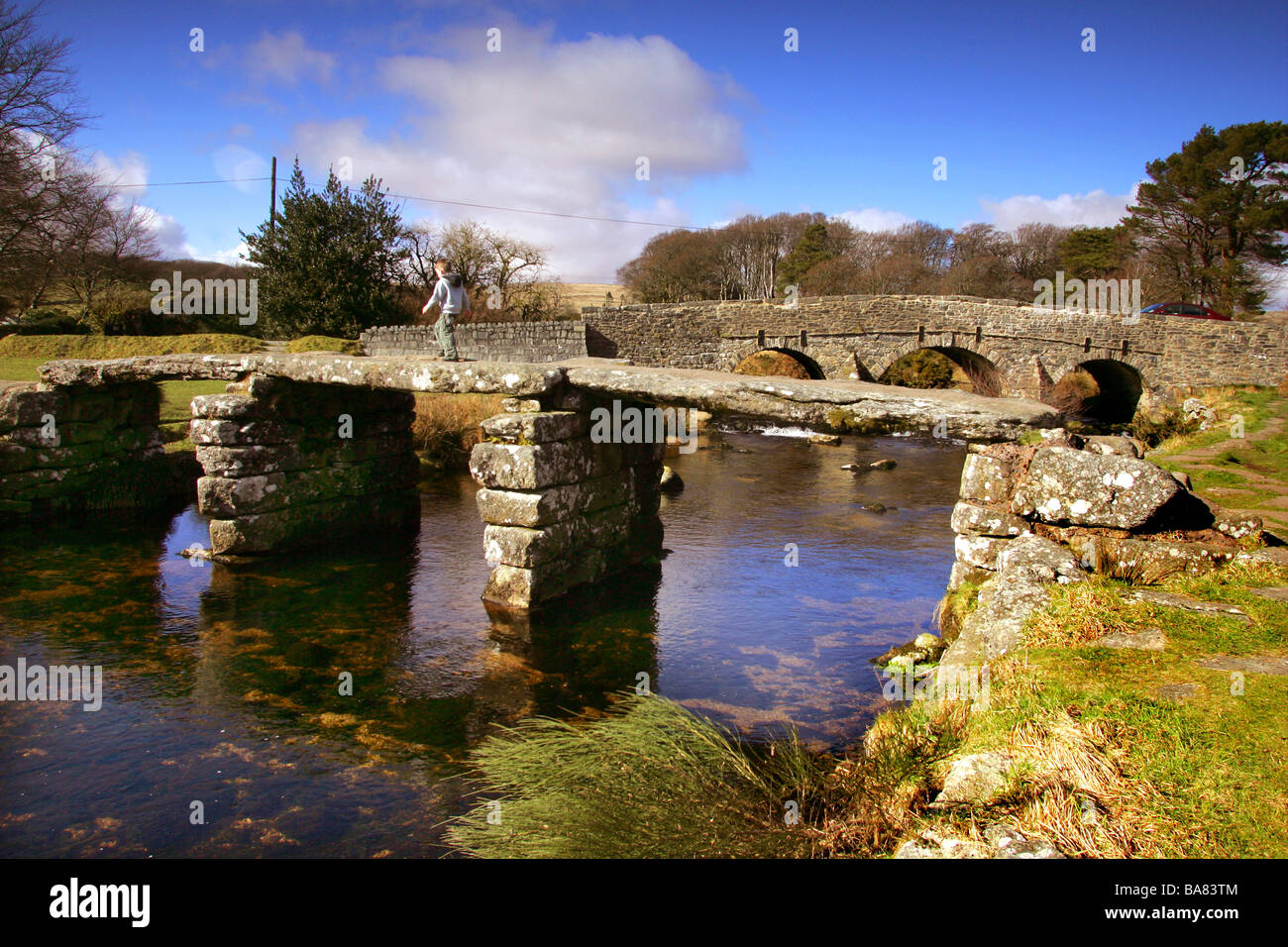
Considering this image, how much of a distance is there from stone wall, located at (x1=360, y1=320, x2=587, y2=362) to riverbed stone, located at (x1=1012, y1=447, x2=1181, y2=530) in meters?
20.1

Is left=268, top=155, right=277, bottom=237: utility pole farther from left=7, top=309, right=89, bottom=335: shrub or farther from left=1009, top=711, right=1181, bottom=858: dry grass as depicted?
left=1009, top=711, right=1181, bottom=858: dry grass

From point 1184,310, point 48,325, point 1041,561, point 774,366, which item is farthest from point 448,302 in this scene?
point 1184,310

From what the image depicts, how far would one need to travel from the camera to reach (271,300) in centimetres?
2748

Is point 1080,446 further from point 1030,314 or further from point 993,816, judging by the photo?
point 1030,314

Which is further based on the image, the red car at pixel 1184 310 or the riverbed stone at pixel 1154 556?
the red car at pixel 1184 310

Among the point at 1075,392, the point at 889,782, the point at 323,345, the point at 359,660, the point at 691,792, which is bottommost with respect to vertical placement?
the point at 359,660

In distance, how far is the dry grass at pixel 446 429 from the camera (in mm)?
16531

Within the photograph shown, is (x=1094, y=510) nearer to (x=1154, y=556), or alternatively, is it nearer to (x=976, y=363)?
(x=1154, y=556)

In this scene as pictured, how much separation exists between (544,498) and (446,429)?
917 cm

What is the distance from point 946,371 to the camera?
32.4 metres

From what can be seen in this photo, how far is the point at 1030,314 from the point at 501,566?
2234cm

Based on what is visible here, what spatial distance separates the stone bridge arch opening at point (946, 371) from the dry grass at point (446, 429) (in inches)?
622

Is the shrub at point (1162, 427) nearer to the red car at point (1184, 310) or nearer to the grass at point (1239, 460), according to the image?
the grass at point (1239, 460)

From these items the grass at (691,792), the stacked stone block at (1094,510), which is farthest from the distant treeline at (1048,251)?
the grass at (691,792)
